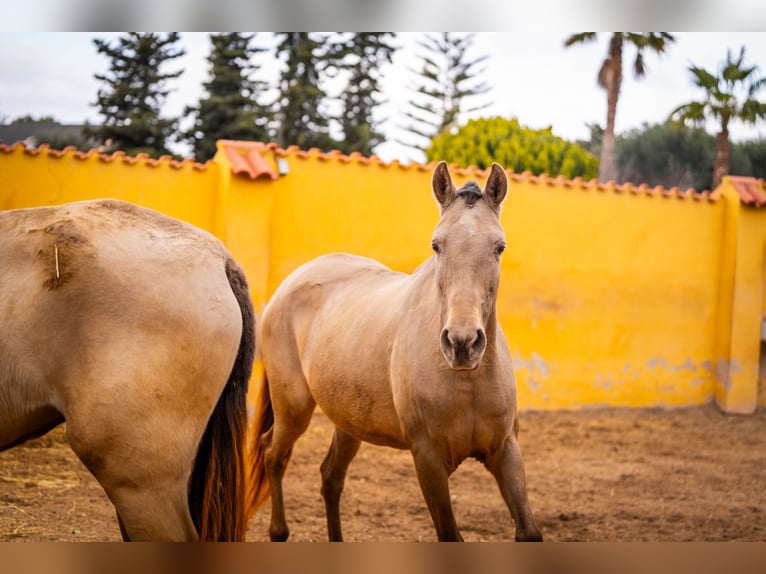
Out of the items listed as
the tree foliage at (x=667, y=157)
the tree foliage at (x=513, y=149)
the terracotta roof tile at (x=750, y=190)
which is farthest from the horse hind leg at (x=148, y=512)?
the tree foliage at (x=667, y=157)

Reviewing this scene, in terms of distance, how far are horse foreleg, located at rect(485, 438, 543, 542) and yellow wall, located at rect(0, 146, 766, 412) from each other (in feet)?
11.8

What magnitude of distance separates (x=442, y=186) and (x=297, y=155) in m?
3.92

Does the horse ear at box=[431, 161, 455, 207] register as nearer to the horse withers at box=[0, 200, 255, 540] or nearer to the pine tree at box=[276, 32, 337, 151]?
the horse withers at box=[0, 200, 255, 540]

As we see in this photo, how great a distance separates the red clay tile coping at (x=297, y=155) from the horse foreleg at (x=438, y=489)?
3824 millimetres

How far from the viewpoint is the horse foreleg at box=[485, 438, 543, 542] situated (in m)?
2.63

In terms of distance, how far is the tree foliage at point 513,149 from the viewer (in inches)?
483

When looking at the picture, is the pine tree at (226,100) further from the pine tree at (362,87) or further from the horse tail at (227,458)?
the horse tail at (227,458)

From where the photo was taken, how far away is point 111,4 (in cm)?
237

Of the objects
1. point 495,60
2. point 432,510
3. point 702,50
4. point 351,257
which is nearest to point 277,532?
point 432,510

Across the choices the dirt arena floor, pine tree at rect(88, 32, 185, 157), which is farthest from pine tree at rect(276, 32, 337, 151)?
the dirt arena floor

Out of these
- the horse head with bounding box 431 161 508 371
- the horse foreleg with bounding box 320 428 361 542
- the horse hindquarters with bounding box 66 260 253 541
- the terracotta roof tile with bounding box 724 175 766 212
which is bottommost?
the horse foreleg with bounding box 320 428 361 542

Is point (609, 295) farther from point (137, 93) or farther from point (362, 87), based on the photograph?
point (362, 87)

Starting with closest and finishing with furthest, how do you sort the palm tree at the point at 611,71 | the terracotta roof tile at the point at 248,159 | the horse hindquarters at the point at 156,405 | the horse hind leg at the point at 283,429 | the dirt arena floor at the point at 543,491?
the horse hindquarters at the point at 156,405, the horse hind leg at the point at 283,429, the dirt arena floor at the point at 543,491, the terracotta roof tile at the point at 248,159, the palm tree at the point at 611,71

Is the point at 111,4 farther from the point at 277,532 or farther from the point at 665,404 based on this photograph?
the point at 665,404
